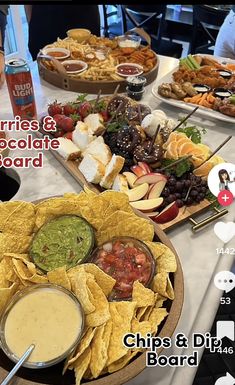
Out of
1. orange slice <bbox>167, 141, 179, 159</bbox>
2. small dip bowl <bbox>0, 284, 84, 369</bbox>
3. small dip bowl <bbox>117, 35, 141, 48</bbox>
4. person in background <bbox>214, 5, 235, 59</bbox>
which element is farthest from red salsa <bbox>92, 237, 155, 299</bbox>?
person in background <bbox>214, 5, 235, 59</bbox>

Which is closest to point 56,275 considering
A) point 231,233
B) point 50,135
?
point 231,233

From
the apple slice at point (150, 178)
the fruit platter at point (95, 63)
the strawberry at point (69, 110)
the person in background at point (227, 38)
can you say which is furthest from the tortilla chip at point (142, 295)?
the person in background at point (227, 38)

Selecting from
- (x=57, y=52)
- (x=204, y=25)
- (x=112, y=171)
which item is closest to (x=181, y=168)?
(x=112, y=171)

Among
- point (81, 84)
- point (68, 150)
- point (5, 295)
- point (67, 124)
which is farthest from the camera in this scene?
point (81, 84)

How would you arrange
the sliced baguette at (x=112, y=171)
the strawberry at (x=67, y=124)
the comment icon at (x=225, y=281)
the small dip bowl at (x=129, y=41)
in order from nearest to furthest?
the comment icon at (x=225, y=281), the sliced baguette at (x=112, y=171), the strawberry at (x=67, y=124), the small dip bowl at (x=129, y=41)

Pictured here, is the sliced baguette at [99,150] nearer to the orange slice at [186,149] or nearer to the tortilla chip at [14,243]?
the orange slice at [186,149]

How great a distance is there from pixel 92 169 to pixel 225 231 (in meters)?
0.47

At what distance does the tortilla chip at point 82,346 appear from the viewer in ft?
2.37

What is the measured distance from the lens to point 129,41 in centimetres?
227

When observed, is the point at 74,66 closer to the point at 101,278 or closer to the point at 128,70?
the point at 128,70

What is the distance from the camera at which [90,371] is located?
0.74 m

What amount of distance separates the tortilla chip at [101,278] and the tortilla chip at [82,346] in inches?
4.1

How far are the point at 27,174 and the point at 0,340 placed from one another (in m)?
0.76

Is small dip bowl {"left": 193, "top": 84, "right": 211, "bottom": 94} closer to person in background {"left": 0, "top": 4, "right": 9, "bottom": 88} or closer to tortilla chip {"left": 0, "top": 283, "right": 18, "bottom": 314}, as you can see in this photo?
person in background {"left": 0, "top": 4, "right": 9, "bottom": 88}
